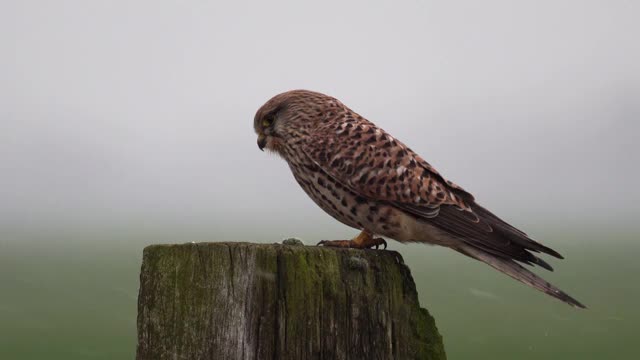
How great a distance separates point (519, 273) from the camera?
409 cm

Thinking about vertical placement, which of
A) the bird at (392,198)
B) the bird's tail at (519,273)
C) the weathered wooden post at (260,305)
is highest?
the bird at (392,198)

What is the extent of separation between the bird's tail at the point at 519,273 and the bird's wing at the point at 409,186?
0.04 meters

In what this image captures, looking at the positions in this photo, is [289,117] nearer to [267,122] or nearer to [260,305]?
[267,122]

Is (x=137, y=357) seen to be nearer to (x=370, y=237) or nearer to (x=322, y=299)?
(x=322, y=299)

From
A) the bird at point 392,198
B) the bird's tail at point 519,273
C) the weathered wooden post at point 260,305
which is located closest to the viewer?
the weathered wooden post at point 260,305

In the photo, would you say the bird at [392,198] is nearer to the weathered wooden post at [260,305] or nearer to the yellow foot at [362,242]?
the yellow foot at [362,242]

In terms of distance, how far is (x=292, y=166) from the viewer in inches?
186

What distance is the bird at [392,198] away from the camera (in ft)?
13.7

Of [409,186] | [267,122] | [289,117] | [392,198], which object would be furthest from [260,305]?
[267,122]

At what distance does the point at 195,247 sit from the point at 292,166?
168cm

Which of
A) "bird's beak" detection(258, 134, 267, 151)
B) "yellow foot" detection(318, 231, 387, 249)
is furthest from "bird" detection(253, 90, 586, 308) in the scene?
"bird's beak" detection(258, 134, 267, 151)

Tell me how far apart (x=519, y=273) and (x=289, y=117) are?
2136 mm

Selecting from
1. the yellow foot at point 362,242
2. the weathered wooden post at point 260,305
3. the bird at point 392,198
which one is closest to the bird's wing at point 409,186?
the bird at point 392,198

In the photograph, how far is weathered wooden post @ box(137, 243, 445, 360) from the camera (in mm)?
3072
